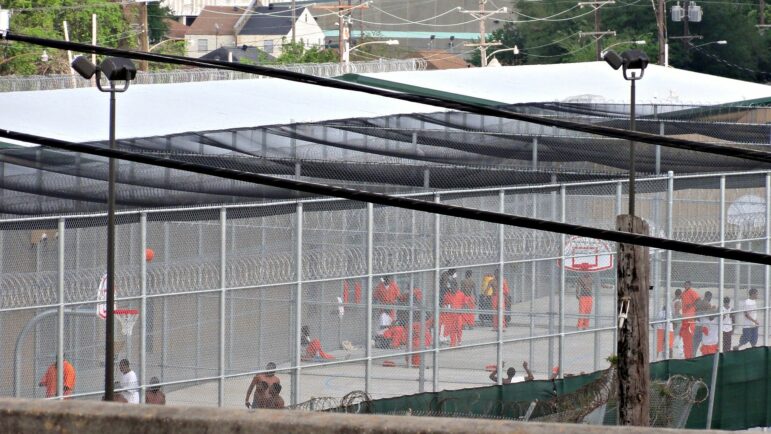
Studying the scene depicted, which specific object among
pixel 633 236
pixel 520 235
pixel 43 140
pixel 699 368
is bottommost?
pixel 699 368

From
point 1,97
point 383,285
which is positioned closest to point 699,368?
point 383,285

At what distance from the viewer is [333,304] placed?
12.1 metres

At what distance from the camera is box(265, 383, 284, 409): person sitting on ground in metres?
11.6

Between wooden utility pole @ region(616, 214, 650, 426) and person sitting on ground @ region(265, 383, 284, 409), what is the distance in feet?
10.4

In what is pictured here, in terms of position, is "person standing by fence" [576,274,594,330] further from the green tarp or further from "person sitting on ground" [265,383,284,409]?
"person sitting on ground" [265,383,284,409]

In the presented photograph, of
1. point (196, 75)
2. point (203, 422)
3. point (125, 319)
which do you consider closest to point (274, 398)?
point (125, 319)

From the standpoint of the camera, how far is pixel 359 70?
44.6 m

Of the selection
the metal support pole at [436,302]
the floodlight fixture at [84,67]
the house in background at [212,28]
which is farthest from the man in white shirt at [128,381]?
the house in background at [212,28]

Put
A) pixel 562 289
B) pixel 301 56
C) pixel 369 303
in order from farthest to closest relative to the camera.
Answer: pixel 301 56 → pixel 562 289 → pixel 369 303

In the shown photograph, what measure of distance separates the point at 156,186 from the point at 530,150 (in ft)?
22.8

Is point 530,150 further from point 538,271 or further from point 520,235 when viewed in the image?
point 520,235

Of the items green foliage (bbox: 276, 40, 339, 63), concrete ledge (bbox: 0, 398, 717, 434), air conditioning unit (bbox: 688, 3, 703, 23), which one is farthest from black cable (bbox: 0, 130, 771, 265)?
green foliage (bbox: 276, 40, 339, 63)

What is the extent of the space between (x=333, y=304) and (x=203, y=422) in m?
8.18

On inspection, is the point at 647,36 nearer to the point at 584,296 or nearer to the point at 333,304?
the point at 584,296
